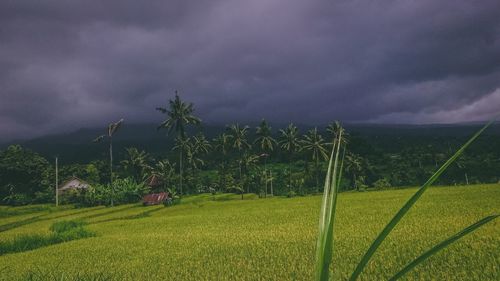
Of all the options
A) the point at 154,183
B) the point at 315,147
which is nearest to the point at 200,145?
the point at 154,183

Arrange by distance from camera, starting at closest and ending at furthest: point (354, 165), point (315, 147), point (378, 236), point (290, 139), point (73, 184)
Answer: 1. point (378, 236)
2. point (315, 147)
3. point (354, 165)
4. point (290, 139)
5. point (73, 184)

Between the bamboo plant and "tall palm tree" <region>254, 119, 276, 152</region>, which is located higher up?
"tall palm tree" <region>254, 119, 276, 152</region>

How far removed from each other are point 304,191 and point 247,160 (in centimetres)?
1218

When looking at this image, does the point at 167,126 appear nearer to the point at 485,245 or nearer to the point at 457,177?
the point at 457,177

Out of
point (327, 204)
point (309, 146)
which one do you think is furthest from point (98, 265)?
point (309, 146)

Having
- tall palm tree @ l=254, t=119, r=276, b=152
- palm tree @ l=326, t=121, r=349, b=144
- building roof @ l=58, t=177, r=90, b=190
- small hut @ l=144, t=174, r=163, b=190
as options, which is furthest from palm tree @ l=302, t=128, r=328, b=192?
building roof @ l=58, t=177, r=90, b=190

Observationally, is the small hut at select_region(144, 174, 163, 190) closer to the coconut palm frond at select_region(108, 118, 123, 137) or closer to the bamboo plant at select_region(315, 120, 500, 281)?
the coconut palm frond at select_region(108, 118, 123, 137)

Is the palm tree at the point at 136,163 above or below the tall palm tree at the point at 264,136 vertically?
below

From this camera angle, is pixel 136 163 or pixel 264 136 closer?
pixel 264 136

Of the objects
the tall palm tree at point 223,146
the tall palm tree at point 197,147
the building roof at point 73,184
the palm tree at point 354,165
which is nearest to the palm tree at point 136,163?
the building roof at point 73,184

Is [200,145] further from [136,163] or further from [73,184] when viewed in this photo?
[73,184]

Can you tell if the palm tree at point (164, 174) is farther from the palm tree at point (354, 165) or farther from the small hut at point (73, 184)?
the palm tree at point (354, 165)

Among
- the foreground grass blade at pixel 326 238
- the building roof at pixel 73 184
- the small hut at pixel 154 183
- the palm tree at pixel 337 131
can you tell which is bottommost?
the small hut at pixel 154 183

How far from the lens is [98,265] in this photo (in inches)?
369
